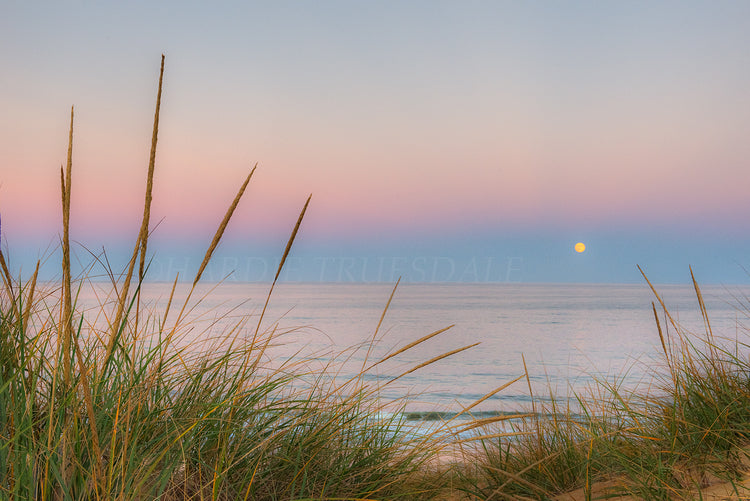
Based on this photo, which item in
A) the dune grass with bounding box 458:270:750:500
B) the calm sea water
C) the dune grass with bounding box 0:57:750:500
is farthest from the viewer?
the calm sea water

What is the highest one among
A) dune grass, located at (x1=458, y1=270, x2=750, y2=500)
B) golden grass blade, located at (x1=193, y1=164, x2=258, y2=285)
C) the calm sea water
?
golden grass blade, located at (x1=193, y1=164, x2=258, y2=285)

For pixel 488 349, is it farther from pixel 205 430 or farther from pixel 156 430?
pixel 156 430

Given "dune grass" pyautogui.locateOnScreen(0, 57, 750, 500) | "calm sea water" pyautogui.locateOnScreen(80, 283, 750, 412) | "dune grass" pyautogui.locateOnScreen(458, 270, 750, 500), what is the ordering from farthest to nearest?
"calm sea water" pyautogui.locateOnScreen(80, 283, 750, 412)
"dune grass" pyautogui.locateOnScreen(458, 270, 750, 500)
"dune grass" pyautogui.locateOnScreen(0, 57, 750, 500)

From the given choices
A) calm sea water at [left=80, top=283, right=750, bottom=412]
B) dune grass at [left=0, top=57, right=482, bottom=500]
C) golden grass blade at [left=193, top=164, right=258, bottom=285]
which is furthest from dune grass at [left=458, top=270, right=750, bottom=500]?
golden grass blade at [left=193, top=164, right=258, bottom=285]

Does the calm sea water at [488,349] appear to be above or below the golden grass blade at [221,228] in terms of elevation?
below

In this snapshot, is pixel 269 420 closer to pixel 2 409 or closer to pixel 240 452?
pixel 240 452

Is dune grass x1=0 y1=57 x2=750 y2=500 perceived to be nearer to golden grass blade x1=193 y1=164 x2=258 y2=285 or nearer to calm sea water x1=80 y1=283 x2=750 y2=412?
golden grass blade x1=193 y1=164 x2=258 y2=285

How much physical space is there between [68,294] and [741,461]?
9.59 feet

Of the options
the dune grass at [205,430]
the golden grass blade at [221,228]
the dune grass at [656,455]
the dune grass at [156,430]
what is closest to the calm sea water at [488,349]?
the dune grass at [656,455]

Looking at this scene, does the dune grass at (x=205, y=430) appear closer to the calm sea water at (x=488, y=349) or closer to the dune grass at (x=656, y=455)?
the dune grass at (x=656, y=455)

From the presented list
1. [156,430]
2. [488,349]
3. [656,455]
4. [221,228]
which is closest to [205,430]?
[156,430]

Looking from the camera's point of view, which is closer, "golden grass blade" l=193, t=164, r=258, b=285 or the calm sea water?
"golden grass blade" l=193, t=164, r=258, b=285

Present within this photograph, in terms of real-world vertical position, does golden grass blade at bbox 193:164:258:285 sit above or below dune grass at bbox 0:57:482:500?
above

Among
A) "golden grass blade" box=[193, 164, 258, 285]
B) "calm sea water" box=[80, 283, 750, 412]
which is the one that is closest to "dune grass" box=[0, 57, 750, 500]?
"golden grass blade" box=[193, 164, 258, 285]
